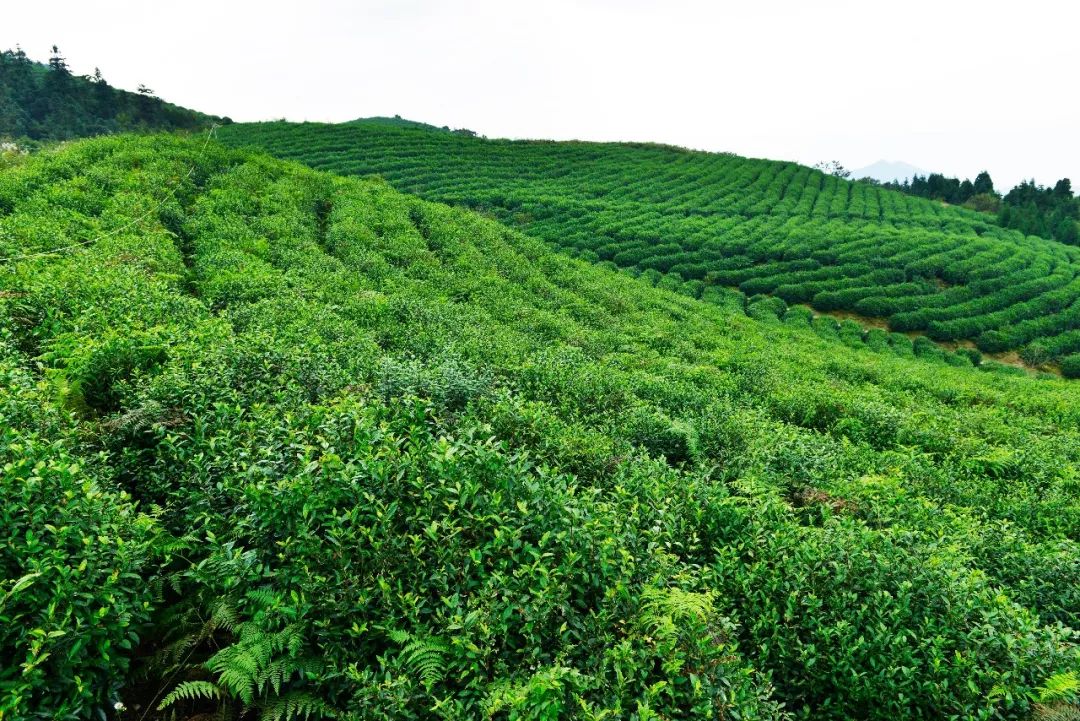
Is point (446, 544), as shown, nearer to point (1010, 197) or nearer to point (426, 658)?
point (426, 658)

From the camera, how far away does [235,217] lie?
16500 millimetres

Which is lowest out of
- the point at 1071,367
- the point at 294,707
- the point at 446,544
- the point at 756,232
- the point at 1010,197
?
the point at 294,707

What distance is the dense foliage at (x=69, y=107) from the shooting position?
64.8 m

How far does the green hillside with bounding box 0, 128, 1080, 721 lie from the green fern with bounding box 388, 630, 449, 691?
0.02m

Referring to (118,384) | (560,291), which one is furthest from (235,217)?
(118,384)

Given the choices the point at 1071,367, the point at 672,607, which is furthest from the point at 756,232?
the point at 672,607

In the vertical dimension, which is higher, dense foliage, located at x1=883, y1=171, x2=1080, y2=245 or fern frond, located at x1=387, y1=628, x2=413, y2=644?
dense foliage, located at x1=883, y1=171, x2=1080, y2=245

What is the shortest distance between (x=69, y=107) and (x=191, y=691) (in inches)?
3648

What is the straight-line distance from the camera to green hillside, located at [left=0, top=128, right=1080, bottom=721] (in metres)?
3.38

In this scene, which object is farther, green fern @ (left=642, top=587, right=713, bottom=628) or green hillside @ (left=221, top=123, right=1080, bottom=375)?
green hillside @ (left=221, top=123, right=1080, bottom=375)

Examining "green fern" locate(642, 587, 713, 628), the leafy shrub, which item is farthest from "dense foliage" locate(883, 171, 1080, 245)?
"green fern" locate(642, 587, 713, 628)

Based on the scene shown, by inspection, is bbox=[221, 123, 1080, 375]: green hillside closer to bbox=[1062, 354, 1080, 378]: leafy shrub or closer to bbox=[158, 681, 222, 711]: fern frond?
bbox=[1062, 354, 1080, 378]: leafy shrub

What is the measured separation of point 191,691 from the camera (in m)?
3.28

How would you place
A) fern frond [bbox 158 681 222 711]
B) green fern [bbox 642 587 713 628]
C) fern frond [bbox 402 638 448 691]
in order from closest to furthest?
fern frond [bbox 158 681 222 711] < fern frond [bbox 402 638 448 691] < green fern [bbox 642 587 713 628]
